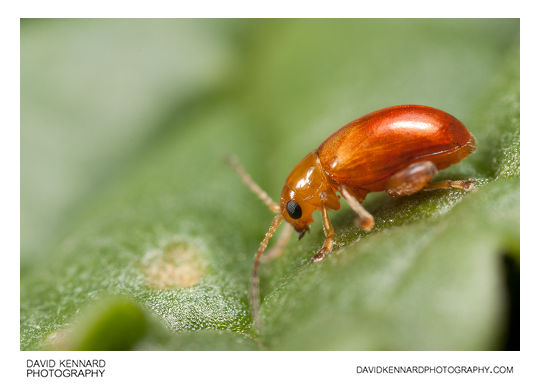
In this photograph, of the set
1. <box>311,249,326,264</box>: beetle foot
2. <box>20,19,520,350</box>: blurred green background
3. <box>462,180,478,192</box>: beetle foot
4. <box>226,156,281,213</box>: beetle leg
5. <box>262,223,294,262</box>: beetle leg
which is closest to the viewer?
<box>20,19,520,350</box>: blurred green background

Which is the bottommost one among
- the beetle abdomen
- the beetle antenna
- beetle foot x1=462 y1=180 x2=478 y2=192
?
the beetle antenna

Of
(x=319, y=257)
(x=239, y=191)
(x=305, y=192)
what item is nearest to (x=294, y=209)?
(x=305, y=192)

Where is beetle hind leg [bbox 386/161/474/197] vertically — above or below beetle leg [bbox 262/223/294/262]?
above

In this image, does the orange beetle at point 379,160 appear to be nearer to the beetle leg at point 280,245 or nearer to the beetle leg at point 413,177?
the beetle leg at point 413,177

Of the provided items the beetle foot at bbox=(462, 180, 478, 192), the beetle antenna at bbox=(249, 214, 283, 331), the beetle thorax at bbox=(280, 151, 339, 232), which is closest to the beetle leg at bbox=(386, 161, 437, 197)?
the beetle foot at bbox=(462, 180, 478, 192)

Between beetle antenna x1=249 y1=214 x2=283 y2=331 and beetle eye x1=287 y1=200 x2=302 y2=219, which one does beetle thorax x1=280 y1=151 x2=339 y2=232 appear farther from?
beetle antenna x1=249 y1=214 x2=283 y2=331
